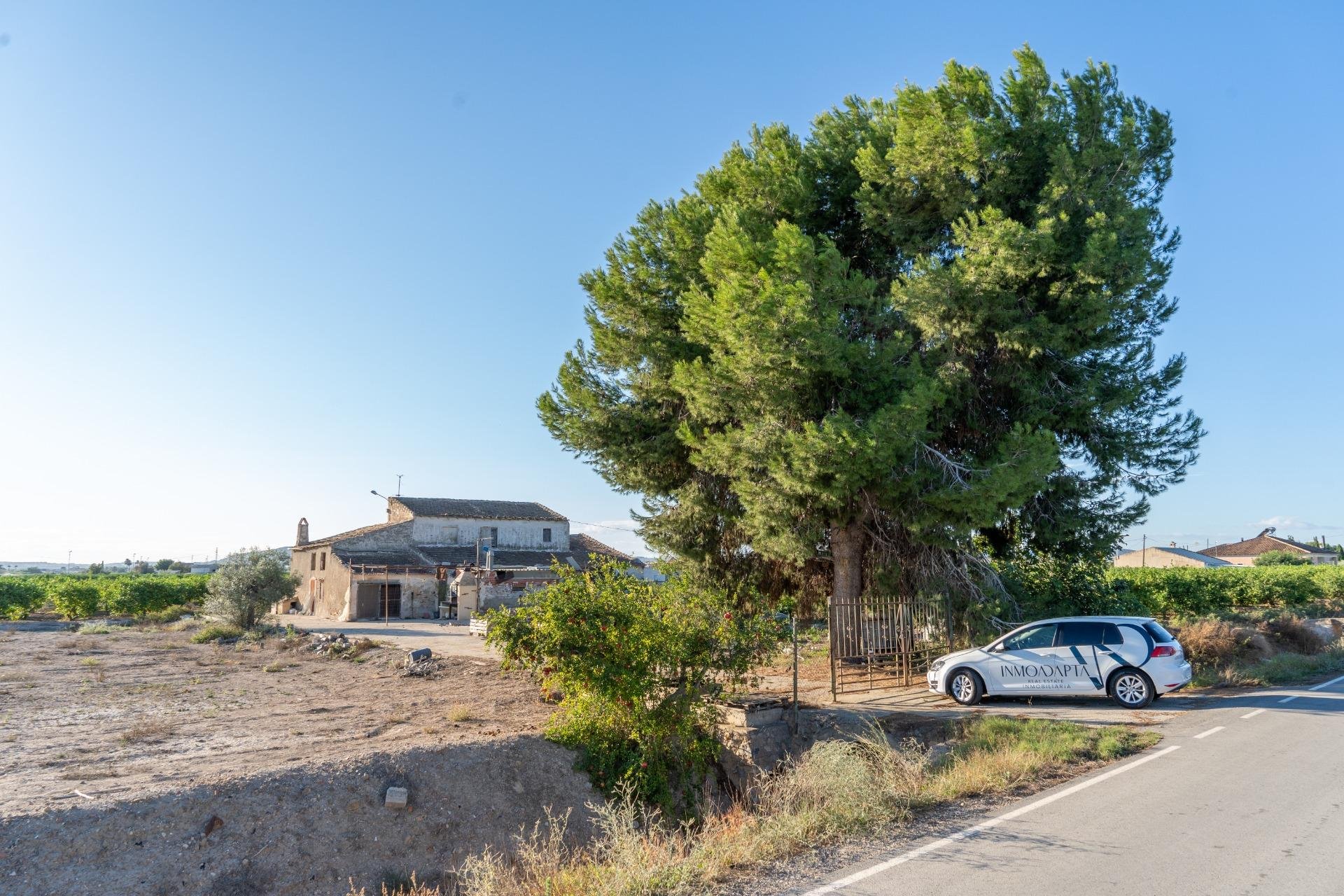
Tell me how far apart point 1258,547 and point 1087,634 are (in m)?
109

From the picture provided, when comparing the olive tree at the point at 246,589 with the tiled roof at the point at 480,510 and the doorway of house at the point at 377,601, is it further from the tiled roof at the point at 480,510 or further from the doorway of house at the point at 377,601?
the tiled roof at the point at 480,510

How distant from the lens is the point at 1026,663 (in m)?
14.3

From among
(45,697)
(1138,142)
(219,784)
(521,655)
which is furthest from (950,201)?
(45,697)

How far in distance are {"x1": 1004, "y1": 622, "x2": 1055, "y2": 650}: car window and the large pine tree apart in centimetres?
241

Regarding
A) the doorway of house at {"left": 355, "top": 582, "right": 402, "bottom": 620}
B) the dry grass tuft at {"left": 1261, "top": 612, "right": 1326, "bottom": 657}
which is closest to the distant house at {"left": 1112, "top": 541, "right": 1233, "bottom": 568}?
the dry grass tuft at {"left": 1261, "top": 612, "right": 1326, "bottom": 657}

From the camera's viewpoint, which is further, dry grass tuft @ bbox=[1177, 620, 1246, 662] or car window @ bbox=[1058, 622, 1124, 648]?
dry grass tuft @ bbox=[1177, 620, 1246, 662]

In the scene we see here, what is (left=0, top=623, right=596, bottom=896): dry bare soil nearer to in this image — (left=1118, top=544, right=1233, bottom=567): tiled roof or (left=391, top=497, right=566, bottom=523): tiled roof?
(left=391, top=497, right=566, bottom=523): tiled roof

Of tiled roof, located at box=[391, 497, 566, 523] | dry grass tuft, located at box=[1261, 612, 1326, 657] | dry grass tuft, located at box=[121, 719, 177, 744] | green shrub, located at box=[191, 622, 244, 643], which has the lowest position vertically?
green shrub, located at box=[191, 622, 244, 643]

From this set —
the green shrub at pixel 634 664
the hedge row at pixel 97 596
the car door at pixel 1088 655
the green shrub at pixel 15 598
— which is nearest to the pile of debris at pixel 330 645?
the green shrub at pixel 634 664

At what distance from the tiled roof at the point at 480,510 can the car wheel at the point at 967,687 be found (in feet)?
141

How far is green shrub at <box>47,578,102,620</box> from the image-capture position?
47.1 metres

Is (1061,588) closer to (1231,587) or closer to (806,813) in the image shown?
(806,813)

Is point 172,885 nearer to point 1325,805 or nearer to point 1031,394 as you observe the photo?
point 1325,805

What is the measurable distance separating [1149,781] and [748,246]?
1187cm
